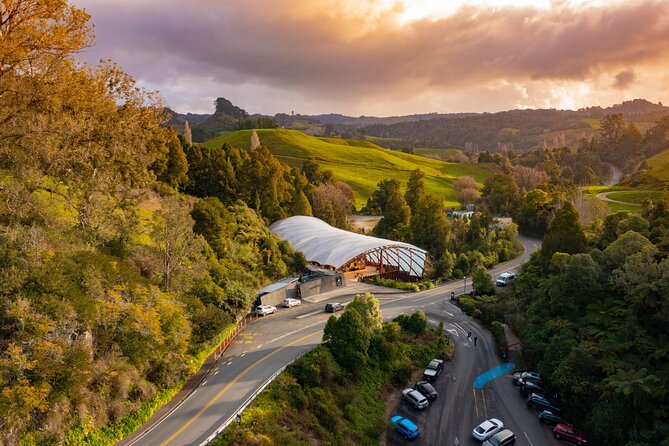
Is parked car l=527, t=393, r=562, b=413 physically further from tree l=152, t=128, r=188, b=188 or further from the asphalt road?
tree l=152, t=128, r=188, b=188

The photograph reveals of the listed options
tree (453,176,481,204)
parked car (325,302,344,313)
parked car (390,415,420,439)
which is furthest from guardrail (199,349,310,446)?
tree (453,176,481,204)

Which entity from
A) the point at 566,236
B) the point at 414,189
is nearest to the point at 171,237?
the point at 566,236

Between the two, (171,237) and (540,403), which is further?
(171,237)

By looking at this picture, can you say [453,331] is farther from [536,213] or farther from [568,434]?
[536,213]

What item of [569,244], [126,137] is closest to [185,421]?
[126,137]

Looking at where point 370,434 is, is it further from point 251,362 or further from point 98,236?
point 98,236
